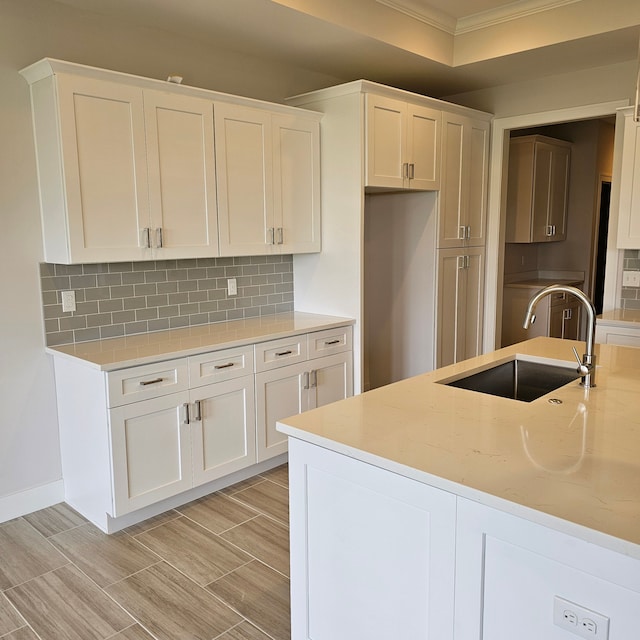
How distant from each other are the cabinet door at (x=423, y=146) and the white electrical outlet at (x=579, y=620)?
3262 millimetres

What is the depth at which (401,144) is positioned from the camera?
3967 millimetres

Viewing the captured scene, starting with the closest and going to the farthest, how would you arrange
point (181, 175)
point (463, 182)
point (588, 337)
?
point (588, 337) → point (181, 175) → point (463, 182)

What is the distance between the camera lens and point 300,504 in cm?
175

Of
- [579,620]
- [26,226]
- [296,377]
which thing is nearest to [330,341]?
[296,377]

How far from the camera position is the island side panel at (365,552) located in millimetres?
1412

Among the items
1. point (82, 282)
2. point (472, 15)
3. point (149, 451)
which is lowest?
point (149, 451)

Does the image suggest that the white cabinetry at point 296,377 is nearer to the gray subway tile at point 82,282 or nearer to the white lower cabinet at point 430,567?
the gray subway tile at point 82,282

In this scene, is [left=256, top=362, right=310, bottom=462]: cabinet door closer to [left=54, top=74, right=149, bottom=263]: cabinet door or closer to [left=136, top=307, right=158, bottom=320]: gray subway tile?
[left=136, top=307, right=158, bottom=320]: gray subway tile

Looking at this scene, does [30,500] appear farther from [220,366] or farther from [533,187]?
[533,187]

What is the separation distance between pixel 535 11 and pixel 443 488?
3.58m

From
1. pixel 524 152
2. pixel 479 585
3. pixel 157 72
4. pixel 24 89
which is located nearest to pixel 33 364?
pixel 24 89

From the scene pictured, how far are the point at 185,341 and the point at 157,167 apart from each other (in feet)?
3.12

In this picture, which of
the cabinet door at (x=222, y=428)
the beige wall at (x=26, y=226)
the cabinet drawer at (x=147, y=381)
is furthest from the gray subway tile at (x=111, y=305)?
the cabinet door at (x=222, y=428)

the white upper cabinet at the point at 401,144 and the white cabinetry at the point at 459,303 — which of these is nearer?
the white upper cabinet at the point at 401,144
